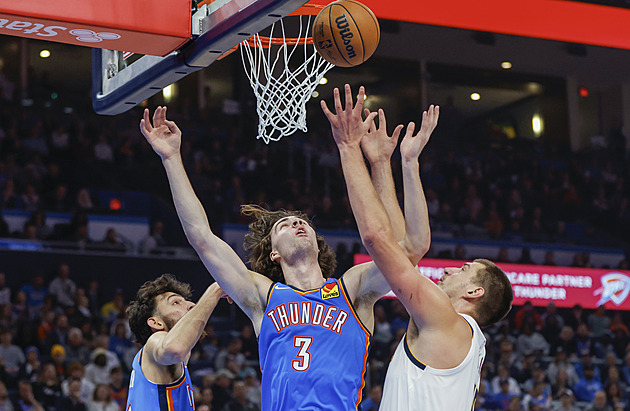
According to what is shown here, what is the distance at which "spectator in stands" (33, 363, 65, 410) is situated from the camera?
9320 mm

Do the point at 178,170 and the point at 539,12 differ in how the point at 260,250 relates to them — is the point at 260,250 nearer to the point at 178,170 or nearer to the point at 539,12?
the point at 178,170

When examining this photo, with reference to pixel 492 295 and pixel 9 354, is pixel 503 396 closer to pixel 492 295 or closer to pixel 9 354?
pixel 9 354

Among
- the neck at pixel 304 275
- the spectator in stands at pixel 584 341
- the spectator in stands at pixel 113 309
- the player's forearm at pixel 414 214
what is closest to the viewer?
the player's forearm at pixel 414 214

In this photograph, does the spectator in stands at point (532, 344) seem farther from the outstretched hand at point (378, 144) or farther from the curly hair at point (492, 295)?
the outstretched hand at point (378, 144)

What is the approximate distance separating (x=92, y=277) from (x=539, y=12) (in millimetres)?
8593

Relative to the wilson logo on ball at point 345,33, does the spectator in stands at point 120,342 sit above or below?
below

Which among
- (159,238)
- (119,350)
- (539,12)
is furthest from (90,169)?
(539,12)

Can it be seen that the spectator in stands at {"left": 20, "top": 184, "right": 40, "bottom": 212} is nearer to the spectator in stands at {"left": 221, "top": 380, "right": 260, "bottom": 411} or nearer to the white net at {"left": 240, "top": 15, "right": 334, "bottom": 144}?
the spectator in stands at {"left": 221, "top": 380, "right": 260, "bottom": 411}

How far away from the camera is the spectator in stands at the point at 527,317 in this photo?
1460 cm

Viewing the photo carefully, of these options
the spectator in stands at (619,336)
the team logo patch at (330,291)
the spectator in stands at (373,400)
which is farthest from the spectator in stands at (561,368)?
the team logo patch at (330,291)

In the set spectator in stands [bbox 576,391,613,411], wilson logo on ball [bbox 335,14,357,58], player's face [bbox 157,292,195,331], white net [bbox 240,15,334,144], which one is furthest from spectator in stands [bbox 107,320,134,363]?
wilson logo on ball [bbox 335,14,357,58]

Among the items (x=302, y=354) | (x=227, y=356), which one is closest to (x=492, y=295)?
(x=302, y=354)

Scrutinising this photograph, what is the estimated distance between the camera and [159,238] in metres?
13.5

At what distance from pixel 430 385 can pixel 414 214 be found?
27.8 inches
